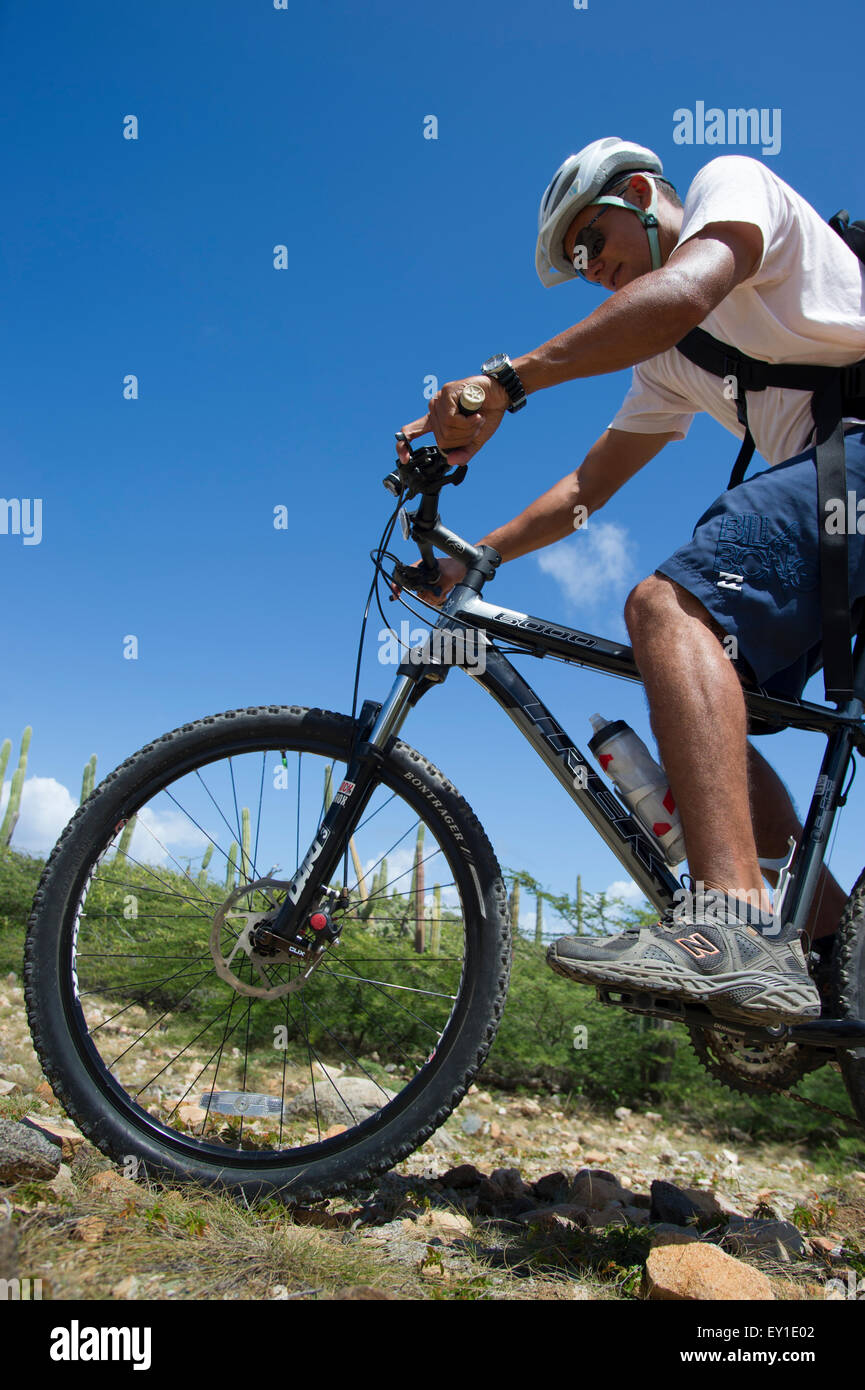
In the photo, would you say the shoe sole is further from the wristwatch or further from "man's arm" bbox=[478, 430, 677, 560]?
"man's arm" bbox=[478, 430, 677, 560]

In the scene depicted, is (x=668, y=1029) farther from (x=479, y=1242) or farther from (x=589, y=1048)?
(x=479, y=1242)

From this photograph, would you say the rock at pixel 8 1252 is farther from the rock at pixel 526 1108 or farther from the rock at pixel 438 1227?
Result: the rock at pixel 526 1108

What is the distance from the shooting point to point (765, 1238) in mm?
1979

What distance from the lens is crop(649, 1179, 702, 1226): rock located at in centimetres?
232

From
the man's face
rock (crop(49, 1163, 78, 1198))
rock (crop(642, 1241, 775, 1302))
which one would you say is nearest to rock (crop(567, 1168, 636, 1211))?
rock (crop(642, 1241, 775, 1302))

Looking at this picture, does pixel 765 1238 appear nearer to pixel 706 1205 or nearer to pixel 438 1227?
pixel 706 1205

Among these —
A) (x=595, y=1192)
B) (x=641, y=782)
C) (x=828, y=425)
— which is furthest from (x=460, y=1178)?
(x=828, y=425)

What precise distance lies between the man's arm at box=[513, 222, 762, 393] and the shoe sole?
1.46 meters

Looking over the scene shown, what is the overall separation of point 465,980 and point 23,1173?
1.17 meters

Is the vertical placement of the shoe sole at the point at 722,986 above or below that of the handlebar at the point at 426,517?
below

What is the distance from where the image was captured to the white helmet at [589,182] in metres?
2.48

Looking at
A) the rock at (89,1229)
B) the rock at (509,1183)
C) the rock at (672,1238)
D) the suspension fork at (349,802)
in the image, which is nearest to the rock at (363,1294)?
the rock at (89,1229)

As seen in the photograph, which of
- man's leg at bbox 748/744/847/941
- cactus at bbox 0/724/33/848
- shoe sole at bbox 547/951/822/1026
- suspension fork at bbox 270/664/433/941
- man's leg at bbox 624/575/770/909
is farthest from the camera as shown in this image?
cactus at bbox 0/724/33/848

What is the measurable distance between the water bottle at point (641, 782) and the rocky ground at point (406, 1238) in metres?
0.95
